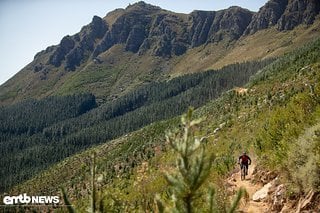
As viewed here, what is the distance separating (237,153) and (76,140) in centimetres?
16660

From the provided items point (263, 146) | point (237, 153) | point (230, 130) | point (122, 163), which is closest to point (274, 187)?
point (263, 146)

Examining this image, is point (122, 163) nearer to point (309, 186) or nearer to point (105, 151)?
point (105, 151)

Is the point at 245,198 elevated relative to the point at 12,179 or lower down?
elevated

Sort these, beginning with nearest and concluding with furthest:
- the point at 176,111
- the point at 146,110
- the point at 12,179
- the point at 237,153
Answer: the point at 237,153
the point at 12,179
the point at 176,111
the point at 146,110

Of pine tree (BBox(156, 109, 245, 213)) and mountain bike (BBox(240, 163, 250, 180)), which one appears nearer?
pine tree (BBox(156, 109, 245, 213))

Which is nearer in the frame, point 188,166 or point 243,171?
point 188,166

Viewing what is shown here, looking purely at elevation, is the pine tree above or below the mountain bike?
above

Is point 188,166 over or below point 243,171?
over

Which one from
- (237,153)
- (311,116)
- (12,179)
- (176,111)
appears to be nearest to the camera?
(311,116)

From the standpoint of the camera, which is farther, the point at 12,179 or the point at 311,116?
the point at 12,179

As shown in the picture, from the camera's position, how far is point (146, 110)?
192 metres

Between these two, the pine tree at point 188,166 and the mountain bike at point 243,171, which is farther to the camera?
the mountain bike at point 243,171

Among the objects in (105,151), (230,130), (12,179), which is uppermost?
(230,130)

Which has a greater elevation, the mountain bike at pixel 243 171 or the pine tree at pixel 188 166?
the pine tree at pixel 188 166
